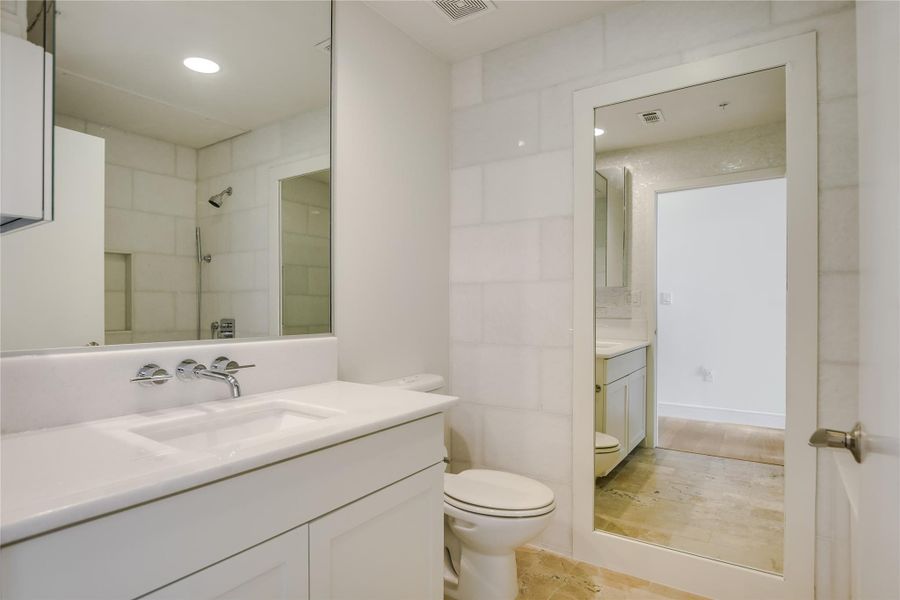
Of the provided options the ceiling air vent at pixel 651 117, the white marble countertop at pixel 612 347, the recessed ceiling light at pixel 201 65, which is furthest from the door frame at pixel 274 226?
the ceiling air vent at pixel 651 117

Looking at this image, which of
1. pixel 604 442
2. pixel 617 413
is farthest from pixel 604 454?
pixel 617 413

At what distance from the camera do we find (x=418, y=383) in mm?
1979

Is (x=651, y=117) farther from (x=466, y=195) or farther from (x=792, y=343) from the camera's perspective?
(x=792, y=343)

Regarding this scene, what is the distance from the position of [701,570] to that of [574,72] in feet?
6.87

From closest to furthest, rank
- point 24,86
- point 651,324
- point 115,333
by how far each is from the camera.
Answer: point 24,86 → point 115,333 → point 651,324

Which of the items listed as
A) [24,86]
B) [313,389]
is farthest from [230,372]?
[24,86]

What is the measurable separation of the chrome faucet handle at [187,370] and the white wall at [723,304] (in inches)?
66.5

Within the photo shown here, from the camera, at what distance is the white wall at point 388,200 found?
1.84 m

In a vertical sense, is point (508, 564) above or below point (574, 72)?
below

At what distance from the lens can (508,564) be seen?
1.66 metres

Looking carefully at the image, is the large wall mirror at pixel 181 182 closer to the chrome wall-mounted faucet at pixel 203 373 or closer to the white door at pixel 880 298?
the chrome wall-mounted faucet at pixel 203 373

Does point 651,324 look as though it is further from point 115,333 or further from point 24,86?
point 24,86

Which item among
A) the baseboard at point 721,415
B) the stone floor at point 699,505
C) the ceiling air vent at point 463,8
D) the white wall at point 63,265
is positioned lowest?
the stone floor at point 699,505

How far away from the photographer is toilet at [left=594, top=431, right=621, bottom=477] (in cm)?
198
